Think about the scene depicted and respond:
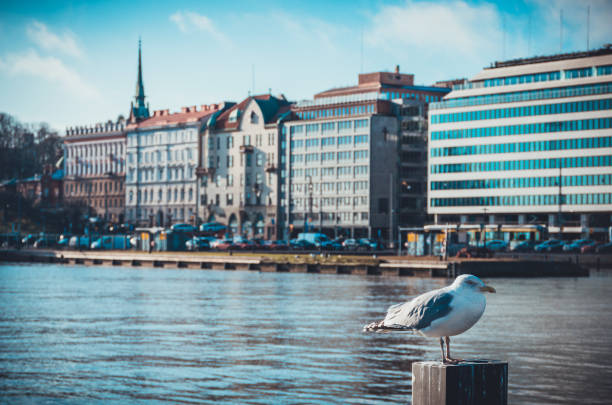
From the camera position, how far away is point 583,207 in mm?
136875

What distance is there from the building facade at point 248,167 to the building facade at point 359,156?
379cm

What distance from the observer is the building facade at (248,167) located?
185m

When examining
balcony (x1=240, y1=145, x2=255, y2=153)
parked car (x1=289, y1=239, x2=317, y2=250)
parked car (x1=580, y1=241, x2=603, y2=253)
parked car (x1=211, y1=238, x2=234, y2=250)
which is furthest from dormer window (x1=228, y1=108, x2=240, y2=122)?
parked car (x1=580, y1=241, x2=603, y2=253)

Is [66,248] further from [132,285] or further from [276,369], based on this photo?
[276,369]

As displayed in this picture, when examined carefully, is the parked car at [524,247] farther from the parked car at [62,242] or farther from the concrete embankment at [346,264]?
the parked car at [62,242]

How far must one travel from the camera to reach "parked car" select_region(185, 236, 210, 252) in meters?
150

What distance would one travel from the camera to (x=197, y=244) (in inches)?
5940

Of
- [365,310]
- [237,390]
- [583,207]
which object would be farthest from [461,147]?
[237,390]

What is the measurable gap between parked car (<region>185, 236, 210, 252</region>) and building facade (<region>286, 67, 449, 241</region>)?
1667cm

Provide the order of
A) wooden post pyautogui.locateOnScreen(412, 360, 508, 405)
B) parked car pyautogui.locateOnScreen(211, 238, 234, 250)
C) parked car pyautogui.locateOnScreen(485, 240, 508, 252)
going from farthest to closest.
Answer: parked car pyautogui.locateOnScreen(211, 238, 234, 250) < parked car pyautogui.locateOnScreen(485, 240, 508, 252) < wooden post pyautogui.locateOnScreen(412, 360, 508, 405)

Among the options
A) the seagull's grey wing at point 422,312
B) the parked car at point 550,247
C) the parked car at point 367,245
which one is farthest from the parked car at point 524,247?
the seagull's grey wing at point 422,312

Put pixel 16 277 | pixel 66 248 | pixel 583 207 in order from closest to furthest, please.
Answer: pixel 16 277
pixel 583 207
pixel 66 248

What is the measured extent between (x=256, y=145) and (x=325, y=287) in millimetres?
108110

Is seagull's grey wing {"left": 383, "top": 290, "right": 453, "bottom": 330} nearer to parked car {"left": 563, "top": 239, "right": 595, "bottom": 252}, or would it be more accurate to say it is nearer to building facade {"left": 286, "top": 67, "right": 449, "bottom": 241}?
parked car {"left": 563, "top": 239, "right": 595, "bottom": 252}
